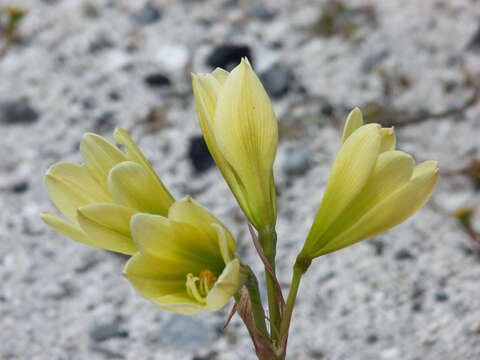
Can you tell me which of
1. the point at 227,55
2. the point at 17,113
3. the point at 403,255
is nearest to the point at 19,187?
the point at 17,113

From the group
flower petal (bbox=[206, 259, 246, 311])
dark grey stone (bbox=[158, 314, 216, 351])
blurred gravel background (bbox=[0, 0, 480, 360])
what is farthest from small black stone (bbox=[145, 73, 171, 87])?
flower petal (bbox=[206, 259, 246, 311])

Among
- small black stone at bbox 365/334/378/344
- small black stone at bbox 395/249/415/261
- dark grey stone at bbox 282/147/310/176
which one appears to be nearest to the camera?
small black stone at bbox 365/334/378/344

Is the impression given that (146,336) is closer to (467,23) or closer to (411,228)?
(411,228)

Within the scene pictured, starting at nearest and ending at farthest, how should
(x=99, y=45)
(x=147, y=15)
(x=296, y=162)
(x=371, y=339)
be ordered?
(x=371, y=339) < (x=296, y=162) < (x=99, y=45) < (x=147, y=15)

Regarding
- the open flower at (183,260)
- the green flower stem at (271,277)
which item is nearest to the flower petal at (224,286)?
the open flower at (183,260)

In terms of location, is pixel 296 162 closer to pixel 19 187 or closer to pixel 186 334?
pixel 186 334

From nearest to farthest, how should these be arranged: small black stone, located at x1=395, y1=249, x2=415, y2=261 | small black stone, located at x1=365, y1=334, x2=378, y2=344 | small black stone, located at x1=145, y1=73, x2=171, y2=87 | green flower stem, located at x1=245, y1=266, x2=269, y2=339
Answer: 1. green flower stem, located at x1=245, y1=266, x2=269, y2=339
2. small black stone, located at x1=365, y1=334, x2=378, y2=344
3. small black stone, located at x1=395, y1=249, x2=415, y2=261
4. small black stone, located at x1=145, y1=73, x2=171, y2=87

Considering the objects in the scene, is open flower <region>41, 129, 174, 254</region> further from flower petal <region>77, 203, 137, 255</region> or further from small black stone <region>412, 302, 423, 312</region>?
small black stone <region>412, 302, 423, 312</region>

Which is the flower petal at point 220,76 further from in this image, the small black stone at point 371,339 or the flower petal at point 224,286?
the small black stone at point 371,339
